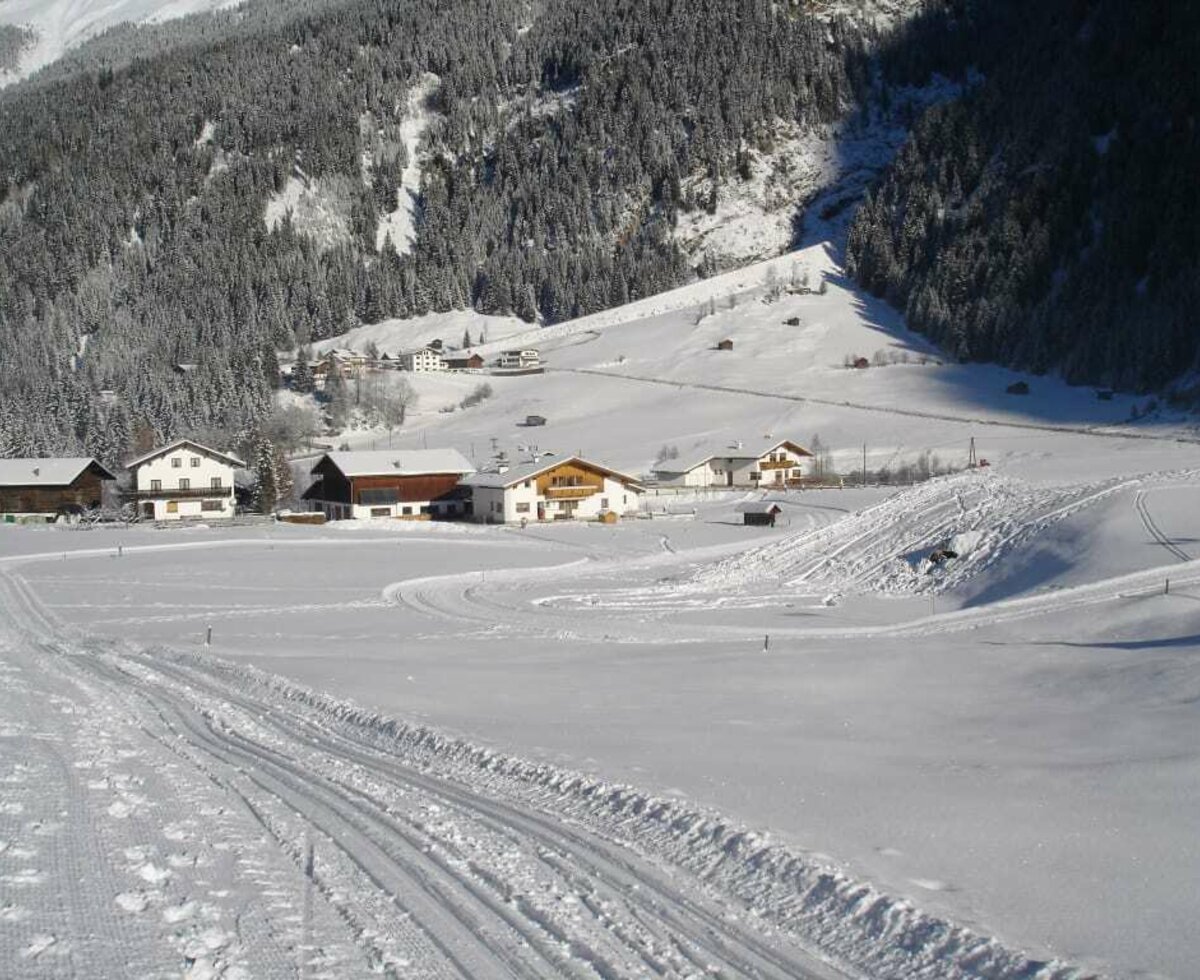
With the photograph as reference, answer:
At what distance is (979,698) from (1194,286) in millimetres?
119604

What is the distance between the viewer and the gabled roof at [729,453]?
289 feet

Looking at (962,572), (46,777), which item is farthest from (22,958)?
(962,572)

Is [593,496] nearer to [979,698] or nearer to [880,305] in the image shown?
[979,698]

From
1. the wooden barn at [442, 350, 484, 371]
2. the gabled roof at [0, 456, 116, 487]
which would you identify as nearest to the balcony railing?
the gabled roof at [0, 456, 116, 487]

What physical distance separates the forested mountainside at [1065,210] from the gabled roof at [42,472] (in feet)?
318

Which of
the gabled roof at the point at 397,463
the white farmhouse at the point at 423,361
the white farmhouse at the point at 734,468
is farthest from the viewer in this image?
the white farmhouse at the point at 423,361

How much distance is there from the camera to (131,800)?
11.8 metres

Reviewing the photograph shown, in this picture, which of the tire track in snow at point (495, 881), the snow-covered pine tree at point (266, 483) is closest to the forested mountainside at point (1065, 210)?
the snow-covered pine tree at point (266, 483)

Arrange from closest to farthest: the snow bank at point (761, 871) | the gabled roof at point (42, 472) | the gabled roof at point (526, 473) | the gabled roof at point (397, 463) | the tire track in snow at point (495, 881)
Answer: the snow bank at point (761, 871)
the tire track in snow at point (495, 881)
the gabled roof at point (526, 473)
the gabled roof at point (397, 463)
the gabled roof at point (42, 472)

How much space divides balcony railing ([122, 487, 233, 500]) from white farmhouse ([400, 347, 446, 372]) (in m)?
72.1

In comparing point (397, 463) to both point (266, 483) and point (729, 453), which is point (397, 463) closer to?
point (266, 483)

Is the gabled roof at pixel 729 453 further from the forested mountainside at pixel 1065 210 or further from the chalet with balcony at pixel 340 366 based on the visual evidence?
the chalet with balcony at pixel 340 366

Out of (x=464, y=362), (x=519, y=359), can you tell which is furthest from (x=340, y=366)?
(x=519, y=359)

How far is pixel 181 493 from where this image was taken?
78.5m
